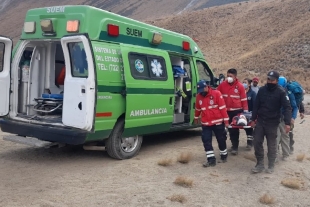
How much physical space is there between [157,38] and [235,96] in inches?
74.6

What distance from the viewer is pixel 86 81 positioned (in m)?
5.93

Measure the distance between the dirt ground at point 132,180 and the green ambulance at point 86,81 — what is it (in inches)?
17.4

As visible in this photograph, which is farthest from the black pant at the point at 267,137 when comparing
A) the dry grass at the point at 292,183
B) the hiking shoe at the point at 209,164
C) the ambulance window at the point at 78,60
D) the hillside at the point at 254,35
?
the hillside at the point at 254,35

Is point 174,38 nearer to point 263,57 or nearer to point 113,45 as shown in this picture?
point 113,45

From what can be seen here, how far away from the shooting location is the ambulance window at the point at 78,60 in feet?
20.9

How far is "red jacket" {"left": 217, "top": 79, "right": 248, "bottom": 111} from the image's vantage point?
750 cm

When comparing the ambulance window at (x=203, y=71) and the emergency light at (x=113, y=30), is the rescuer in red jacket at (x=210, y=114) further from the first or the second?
the ambulance window at (x=203, y=71)

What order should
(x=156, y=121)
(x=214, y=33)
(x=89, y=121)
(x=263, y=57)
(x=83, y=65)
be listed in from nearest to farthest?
(x=89, y=121) < (x=83, y=65) < (x=156, y=121) < (x=263, y=57) < (x=214, y=33)

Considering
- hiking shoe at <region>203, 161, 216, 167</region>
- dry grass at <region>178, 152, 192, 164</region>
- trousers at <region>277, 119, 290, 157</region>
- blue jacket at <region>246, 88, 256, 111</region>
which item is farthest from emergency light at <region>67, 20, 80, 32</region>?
blue jacket at <region>246, 88, 256, 111</region>

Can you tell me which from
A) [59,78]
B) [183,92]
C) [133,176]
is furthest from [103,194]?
[183,92]

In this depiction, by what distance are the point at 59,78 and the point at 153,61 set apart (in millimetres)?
1884

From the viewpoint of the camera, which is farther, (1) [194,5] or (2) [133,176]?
(1) [194,5]

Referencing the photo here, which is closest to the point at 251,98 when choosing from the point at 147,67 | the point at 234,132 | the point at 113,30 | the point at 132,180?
the point at 234,132

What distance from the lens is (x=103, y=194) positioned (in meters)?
5.16
